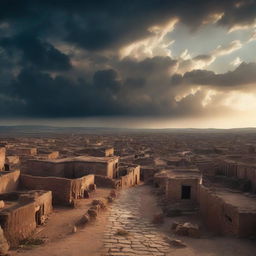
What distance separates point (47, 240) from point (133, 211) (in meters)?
7.21

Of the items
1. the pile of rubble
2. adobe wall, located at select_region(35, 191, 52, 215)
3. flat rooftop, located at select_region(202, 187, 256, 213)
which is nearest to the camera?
flat rooftop, located at select_region(202, 187, 256, 213)

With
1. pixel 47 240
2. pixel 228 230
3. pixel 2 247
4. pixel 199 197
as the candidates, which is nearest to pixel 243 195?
pixel 199 197

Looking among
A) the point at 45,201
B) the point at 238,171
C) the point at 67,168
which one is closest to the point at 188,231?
the point at 45,201

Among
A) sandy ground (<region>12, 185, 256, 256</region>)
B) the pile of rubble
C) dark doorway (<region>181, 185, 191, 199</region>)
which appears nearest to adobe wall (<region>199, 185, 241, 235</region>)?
sandy ground (<region>12, 185, 256, 256</region>)

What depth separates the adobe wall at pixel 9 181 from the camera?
2187cm

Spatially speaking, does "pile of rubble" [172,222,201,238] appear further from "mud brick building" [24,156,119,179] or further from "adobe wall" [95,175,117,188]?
"mud brick building" [24,156,119,179]

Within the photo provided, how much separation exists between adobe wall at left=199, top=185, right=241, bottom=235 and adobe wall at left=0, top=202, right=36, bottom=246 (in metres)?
9.74

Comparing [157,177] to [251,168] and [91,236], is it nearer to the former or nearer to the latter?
[251,168]

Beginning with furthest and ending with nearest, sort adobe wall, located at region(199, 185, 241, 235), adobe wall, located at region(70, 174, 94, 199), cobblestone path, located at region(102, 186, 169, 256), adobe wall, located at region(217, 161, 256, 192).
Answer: adobe wall, located at region(217, 161, 256, 192) → adobe wall, located at region(70, 174, 94, 199) → adobe wall, located at region(199, 185, 241, 235) → cobblestone path, located at region(102, 186, 169, 256)

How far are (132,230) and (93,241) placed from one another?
2956 mm

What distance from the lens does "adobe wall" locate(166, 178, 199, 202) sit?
72.7 feet

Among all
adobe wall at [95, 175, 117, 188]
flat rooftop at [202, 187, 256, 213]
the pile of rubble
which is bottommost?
the pile of rubble

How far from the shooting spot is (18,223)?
14984 millimetres

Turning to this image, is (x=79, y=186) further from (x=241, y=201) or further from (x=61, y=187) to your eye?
(x=241, y=201)
